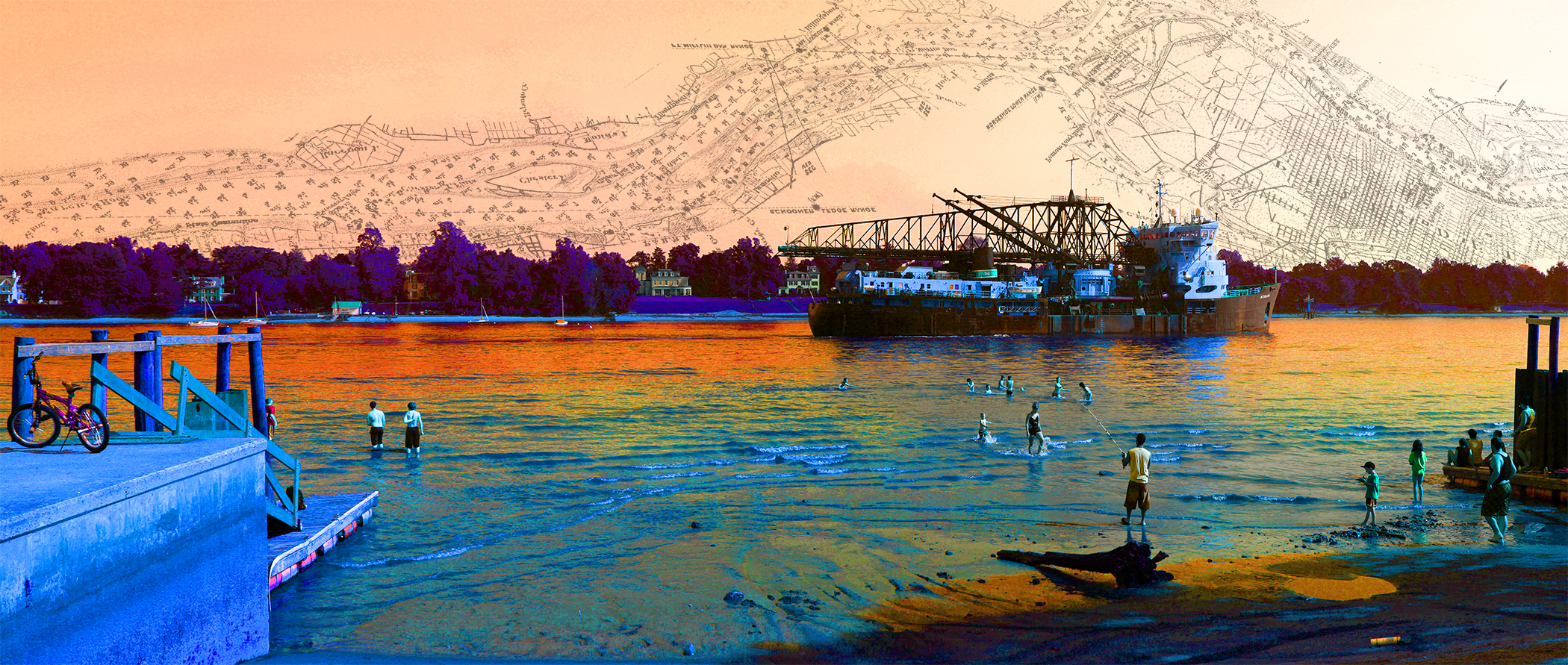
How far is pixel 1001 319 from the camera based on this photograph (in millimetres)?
115688

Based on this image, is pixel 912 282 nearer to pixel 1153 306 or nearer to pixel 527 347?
pixel 1153 306

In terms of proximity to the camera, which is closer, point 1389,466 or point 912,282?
point 1389,466

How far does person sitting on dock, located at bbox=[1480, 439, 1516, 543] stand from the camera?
14.5m

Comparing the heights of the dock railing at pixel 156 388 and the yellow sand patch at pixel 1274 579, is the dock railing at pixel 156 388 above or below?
above

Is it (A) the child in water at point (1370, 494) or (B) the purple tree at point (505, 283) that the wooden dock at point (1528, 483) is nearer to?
(A) the child in water at point (1370, 494)

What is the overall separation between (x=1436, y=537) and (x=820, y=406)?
83.6 feet

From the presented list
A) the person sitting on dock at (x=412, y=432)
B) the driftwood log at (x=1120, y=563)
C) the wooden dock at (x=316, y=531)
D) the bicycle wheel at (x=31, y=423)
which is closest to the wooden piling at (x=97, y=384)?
the bicycle wheel at (x=31, y=423)

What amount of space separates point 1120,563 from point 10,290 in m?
234

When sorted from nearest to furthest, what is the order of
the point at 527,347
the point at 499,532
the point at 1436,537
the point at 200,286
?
1. the point at 1436,537
2. the point at 499,532
3. the point at 527,347
4. the point at 200,286

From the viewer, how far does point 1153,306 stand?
12181 cm

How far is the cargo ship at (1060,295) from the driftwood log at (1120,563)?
93.7m

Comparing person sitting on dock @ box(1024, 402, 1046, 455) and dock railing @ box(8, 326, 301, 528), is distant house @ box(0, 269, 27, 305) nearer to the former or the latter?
dock railing @ box(8, 326, 301, 528)

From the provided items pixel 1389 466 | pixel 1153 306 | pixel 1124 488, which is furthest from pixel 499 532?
pixel 1153 306

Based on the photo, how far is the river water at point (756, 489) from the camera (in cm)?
1178
